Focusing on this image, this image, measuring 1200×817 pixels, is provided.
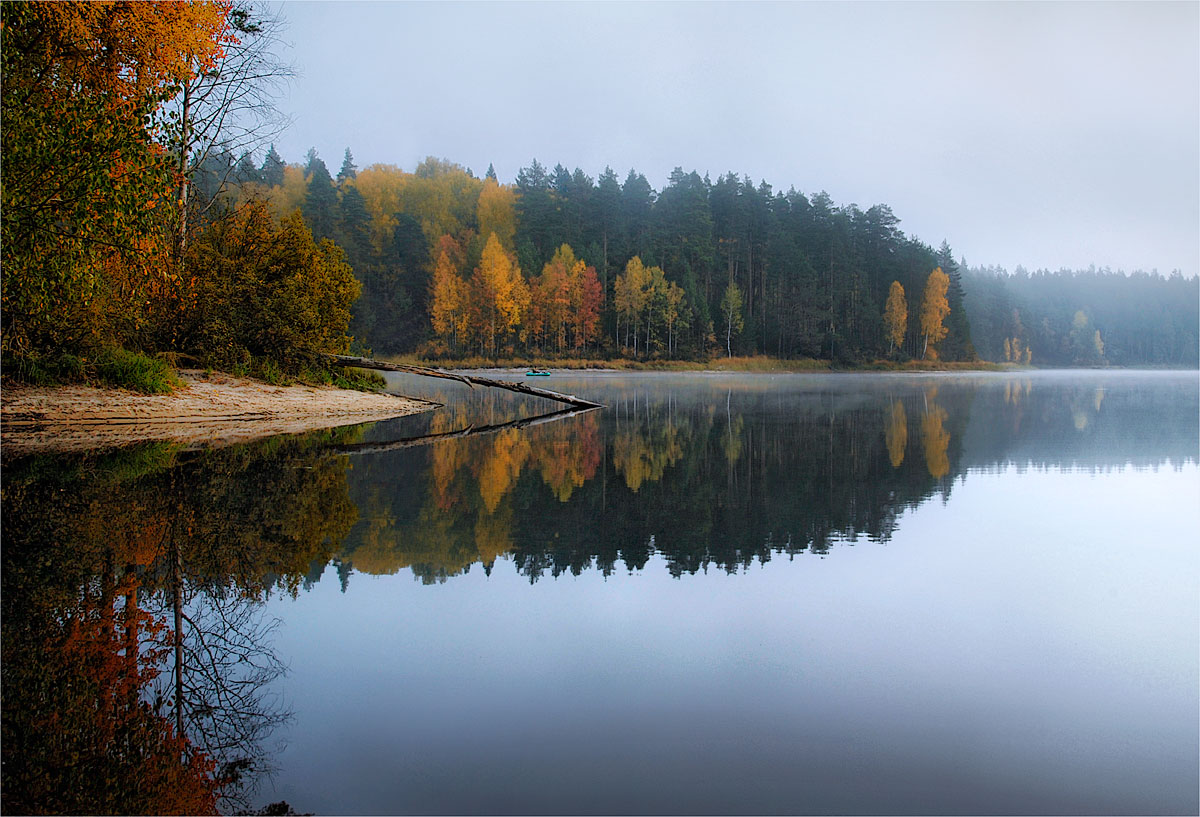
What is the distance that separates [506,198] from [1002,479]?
269 feet

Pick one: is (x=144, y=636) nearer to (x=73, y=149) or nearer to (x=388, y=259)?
(x=73, y=149)

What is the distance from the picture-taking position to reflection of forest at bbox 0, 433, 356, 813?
3.06 metres

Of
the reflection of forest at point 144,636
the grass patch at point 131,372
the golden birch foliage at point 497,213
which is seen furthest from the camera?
the golden birch foliage at point 497,213

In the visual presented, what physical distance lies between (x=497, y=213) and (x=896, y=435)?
73360 mm

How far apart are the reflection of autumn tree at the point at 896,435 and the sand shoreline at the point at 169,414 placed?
11169mm

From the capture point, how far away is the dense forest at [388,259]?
9.57 meters

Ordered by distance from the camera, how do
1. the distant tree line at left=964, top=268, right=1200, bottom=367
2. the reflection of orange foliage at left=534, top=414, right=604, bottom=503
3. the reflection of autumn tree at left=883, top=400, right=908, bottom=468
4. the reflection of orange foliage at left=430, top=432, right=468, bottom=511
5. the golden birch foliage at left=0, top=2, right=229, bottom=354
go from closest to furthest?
the golden birch foliage at left=0, top=2, right=229, bottom=354
the reflection of orange foliage at left=430, top=432, right=468, bottom=511
the reflection of orange foliage at left=534, top=414, right=604, bottom=503
the reflection of autumn tree at left=883, top=400, right=908, bottom=468
the distant tree line at left=964, top=268, right=1200, bottom=367

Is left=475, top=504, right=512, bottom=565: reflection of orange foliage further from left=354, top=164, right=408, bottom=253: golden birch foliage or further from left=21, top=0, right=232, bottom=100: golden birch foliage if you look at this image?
left=354, top=164, right=408, bottom=253: golden birch foliage

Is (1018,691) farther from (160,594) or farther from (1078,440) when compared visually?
(1078,440)

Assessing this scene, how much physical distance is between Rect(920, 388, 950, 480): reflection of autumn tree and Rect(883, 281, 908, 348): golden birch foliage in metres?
56.1

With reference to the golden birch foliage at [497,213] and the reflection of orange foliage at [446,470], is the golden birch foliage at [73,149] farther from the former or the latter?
the golden birch foliage at [497,213]

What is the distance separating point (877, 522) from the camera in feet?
27.6

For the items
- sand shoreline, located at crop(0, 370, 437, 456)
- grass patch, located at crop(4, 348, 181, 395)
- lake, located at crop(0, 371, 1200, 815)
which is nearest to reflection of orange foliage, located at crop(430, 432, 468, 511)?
lake, located at crop(0, 371, 1200, 815)

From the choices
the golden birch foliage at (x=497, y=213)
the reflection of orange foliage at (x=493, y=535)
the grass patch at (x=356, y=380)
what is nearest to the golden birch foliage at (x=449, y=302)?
the golden birch foliage at (x=497, y=213)
